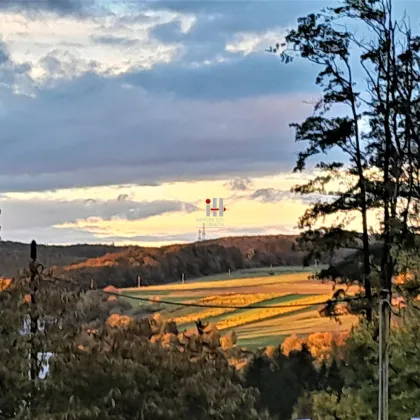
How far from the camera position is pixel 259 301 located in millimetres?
27062

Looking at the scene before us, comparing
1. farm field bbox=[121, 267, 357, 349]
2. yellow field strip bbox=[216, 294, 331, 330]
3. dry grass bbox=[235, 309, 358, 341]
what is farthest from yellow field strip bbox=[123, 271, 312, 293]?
dry grass bbox=[235, 309, 358, 341]

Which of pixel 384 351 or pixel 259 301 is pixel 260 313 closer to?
pixel 259 301

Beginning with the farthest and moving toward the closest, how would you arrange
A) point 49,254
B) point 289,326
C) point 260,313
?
1. point 260,313
2. point 289,326
3. point 49,254

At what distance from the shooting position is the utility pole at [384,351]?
17250 mm

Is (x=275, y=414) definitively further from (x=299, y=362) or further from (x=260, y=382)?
(x=299, y=362)

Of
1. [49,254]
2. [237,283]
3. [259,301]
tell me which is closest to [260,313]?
[259,301]

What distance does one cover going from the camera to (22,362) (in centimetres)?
1509

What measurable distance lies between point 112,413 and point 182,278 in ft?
37.3

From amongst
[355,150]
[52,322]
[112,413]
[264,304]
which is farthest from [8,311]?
[264,304]

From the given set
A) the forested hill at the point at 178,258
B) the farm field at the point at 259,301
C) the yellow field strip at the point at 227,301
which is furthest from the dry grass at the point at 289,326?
the forested hill at the point at 178,258

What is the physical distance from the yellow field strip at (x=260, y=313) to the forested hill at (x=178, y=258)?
3.57ft

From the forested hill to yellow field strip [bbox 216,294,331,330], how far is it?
1089 mm

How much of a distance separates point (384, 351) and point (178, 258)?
29.8 feet

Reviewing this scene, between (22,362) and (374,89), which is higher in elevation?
(374,89)
